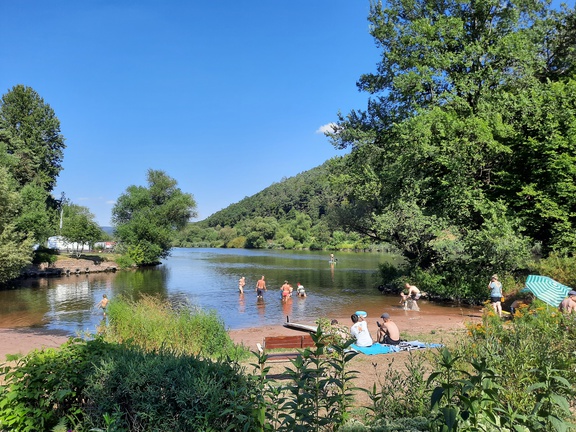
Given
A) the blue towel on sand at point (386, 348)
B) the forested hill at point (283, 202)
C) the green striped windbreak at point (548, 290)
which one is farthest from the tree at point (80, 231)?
the forested hill at point (283, 202)

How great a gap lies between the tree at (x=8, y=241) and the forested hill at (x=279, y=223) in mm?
57533

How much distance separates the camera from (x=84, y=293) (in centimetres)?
2795

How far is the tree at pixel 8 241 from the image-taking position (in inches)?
1053

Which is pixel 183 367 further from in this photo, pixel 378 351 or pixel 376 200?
pixel 376 200

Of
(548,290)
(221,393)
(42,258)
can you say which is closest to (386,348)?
(548,290)

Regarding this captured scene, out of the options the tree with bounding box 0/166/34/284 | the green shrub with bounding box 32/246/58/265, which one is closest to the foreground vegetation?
the tree with bounding box 0/166/34/284

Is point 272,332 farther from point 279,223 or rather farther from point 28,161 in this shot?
point 279,223

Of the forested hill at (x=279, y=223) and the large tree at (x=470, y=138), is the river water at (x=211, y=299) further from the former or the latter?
the forested hill at (x=279, y=223)

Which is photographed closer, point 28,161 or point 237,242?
point 28,161

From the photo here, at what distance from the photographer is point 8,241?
27328mm

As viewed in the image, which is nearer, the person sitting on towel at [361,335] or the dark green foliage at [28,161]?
the person sitting on towel at [361,335]

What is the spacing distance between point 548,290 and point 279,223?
123m

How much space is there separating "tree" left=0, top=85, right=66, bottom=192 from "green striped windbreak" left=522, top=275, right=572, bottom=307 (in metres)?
45.7

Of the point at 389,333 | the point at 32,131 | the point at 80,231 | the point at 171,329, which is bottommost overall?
the point at 389,333
